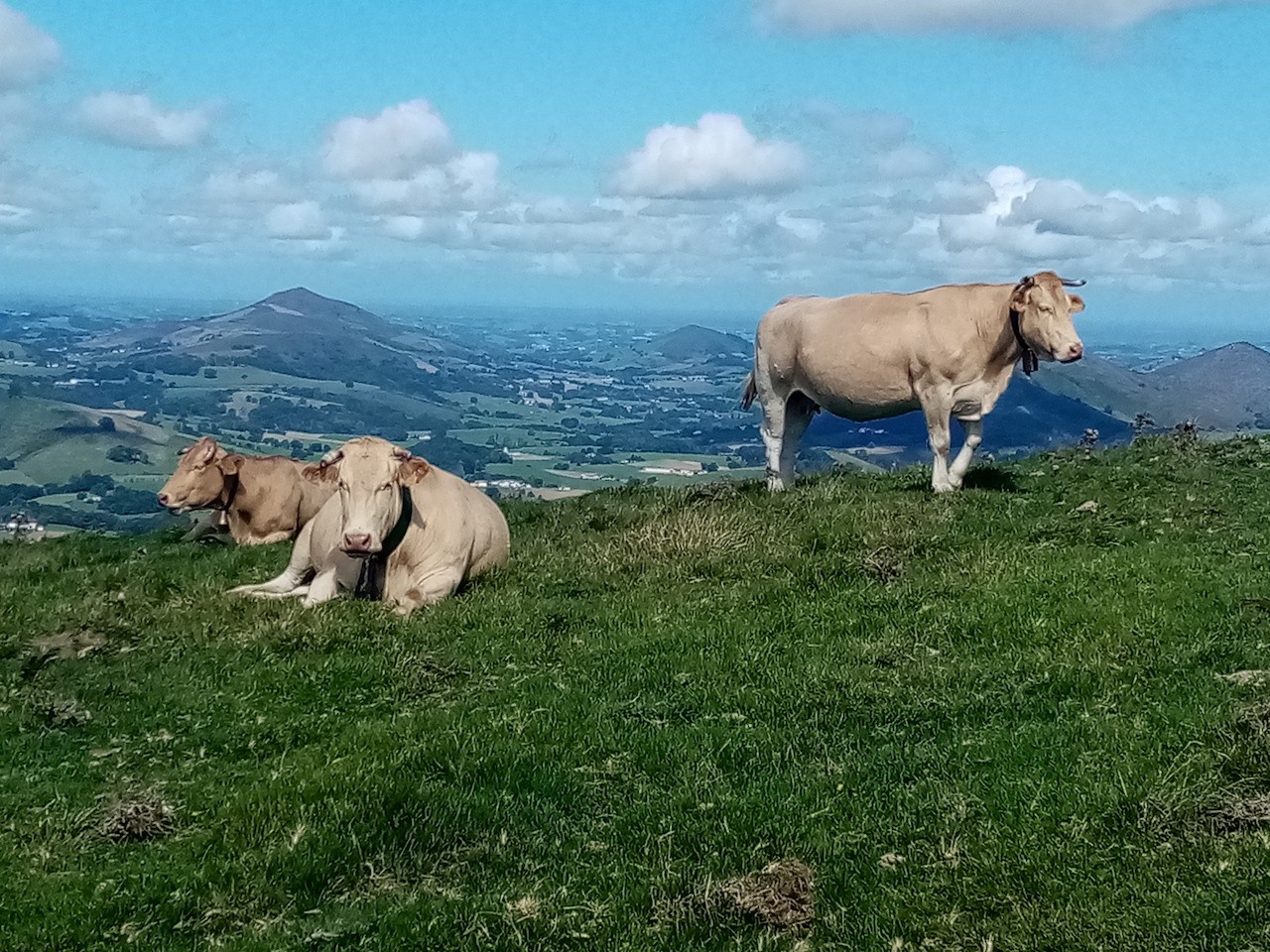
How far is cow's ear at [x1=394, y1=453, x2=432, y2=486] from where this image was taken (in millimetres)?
13750

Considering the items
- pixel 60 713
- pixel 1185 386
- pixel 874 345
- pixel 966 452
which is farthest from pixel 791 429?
pixel 1185 386

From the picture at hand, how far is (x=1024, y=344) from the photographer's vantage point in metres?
18.5

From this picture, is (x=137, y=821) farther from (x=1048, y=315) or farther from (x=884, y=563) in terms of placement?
(x=1048, y=315)

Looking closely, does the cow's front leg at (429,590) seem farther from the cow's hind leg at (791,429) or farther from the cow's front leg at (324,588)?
the cow's hind leg at (791,429)

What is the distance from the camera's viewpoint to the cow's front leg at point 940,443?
18469mm

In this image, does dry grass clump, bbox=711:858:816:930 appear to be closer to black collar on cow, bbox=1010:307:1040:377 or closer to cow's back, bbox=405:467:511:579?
cow's back, bbox=405:467:511:579

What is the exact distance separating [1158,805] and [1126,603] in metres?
4.29

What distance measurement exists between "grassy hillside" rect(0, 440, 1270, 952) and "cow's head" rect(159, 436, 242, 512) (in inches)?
211

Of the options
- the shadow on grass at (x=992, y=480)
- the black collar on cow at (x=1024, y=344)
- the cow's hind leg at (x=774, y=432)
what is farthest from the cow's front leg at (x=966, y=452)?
the cow's hind leg at (x=774, y=432)

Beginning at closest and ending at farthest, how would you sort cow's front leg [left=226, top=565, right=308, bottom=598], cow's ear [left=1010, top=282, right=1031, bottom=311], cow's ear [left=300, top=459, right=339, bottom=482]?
cow's ear [left=300, top=459, right=339, bottom=482] < cow's front leg [left=226, top=565, right=308, bottom=598] < cow's ear [left=1010, top=282, right=1031, bottom=311]

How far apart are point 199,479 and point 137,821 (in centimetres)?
1338

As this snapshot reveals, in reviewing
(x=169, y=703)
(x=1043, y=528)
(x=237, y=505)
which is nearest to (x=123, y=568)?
(x=237, y=505)

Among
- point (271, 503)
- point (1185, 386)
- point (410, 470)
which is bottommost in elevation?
point (1185, 386)

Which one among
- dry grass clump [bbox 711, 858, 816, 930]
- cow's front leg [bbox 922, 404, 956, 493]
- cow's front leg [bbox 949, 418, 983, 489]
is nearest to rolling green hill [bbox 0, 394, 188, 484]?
cow's front leg [bbox 922, 404, 956, 493]
